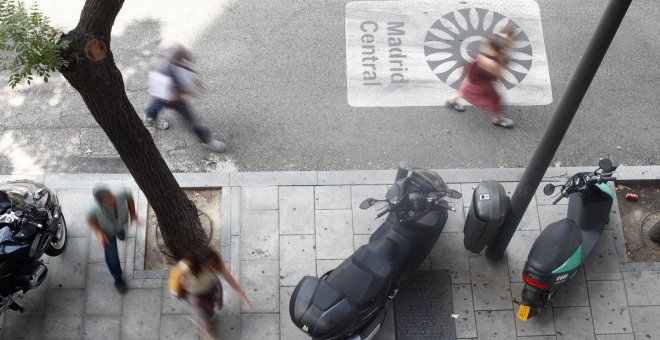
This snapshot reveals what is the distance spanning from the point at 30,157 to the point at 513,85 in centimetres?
661

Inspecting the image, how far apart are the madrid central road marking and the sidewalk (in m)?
1.47

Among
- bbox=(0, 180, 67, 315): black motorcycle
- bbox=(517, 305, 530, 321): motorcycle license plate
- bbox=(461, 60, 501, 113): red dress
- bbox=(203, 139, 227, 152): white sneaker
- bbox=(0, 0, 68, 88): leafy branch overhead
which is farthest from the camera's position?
bbox=(203, 139, 227, 152): white sneaker

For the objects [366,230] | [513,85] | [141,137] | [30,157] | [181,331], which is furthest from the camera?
[513,85]

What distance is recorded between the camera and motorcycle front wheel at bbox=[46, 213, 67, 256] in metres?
8.39

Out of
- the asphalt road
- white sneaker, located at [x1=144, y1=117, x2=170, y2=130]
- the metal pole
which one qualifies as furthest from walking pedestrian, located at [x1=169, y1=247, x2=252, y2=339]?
the metal pole

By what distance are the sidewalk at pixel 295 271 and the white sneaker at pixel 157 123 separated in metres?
0.90

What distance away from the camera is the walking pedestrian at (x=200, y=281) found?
24.2 feet

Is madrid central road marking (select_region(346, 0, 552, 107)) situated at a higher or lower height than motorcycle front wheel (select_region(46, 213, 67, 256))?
higher

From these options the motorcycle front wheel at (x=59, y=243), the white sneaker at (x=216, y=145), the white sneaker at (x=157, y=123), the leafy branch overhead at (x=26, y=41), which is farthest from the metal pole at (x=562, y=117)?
the motorcycle front wheel at (x=59, y=243)

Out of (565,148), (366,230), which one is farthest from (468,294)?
(565,148)

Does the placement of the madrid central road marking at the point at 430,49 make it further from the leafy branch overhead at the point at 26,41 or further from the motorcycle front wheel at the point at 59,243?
the leafy branch overhead at the point at 26,41

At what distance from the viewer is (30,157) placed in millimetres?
9578

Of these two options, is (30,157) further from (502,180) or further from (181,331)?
(502,180)

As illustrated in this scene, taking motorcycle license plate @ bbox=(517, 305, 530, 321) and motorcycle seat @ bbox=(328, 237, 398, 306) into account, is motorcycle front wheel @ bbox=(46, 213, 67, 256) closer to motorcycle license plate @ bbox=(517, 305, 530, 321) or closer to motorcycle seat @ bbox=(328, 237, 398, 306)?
motorcycle seat @ bbox=(328, 237, 398, 306)
